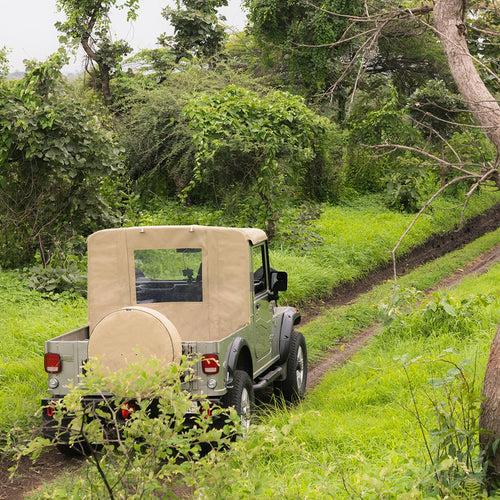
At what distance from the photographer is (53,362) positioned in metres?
7.64

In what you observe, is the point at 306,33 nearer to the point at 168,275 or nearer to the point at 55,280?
the point at 55,280

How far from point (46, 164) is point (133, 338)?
7.42m

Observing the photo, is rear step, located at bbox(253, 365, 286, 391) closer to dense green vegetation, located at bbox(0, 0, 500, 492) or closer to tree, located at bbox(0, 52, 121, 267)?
dense green vegetation, located at bbox(0, 0, 500, 492)

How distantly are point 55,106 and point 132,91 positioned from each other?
9005mm

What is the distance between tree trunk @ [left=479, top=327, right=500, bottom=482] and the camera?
5145 mm

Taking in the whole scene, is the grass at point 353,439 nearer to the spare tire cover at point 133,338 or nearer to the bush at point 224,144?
the spare tire cover at point 133,338

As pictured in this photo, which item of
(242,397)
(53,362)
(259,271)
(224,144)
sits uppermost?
(224,144)

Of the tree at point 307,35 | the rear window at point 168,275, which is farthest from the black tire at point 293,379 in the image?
the tree at point 307,35

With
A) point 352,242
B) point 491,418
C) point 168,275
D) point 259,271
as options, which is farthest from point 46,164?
point 491,418

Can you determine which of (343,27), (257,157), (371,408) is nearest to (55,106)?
(257,157)

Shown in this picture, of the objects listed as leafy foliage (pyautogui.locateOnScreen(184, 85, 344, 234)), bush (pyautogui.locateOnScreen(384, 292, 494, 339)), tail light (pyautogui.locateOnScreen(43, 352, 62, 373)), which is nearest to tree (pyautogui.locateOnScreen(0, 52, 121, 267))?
leafy foliage (pyautogui.locateOnScreen(184, 85, 344, 234))

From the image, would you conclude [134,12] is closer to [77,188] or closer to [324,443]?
[77,188]

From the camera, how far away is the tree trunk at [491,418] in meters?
5.14

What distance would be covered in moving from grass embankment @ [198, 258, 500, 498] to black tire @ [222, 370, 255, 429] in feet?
0.75
